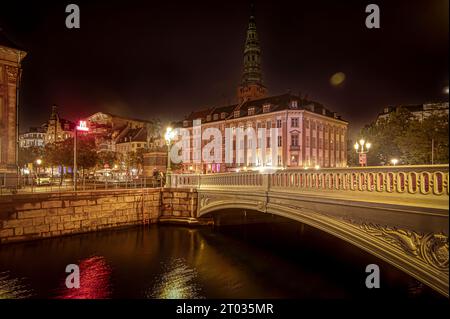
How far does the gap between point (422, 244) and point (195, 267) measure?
899 cm

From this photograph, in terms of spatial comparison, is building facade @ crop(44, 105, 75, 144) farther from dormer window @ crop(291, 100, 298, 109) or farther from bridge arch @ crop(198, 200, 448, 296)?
bridge arch @ crop(198, 200, 448, 296)

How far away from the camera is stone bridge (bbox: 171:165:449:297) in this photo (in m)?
5.84

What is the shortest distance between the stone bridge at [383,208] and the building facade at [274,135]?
120ft

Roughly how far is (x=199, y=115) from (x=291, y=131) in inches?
957

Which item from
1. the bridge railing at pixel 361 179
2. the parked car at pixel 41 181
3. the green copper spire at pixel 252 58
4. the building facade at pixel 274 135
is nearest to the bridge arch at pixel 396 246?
the bridge railing at pixel 361 179

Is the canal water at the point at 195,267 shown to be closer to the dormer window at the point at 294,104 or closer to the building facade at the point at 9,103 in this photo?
the building facade at the point at 9,103

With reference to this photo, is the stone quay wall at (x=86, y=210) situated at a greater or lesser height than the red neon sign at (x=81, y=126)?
lesser

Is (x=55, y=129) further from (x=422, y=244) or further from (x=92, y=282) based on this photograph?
(x=422, y=244)

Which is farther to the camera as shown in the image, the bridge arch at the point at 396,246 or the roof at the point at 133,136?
the roof at the point at 133,136

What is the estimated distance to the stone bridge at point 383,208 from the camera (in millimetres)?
5840

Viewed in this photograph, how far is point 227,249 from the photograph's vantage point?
50.6ft

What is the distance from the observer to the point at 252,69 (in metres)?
68.0

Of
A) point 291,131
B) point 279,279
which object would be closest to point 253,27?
point 291,131
